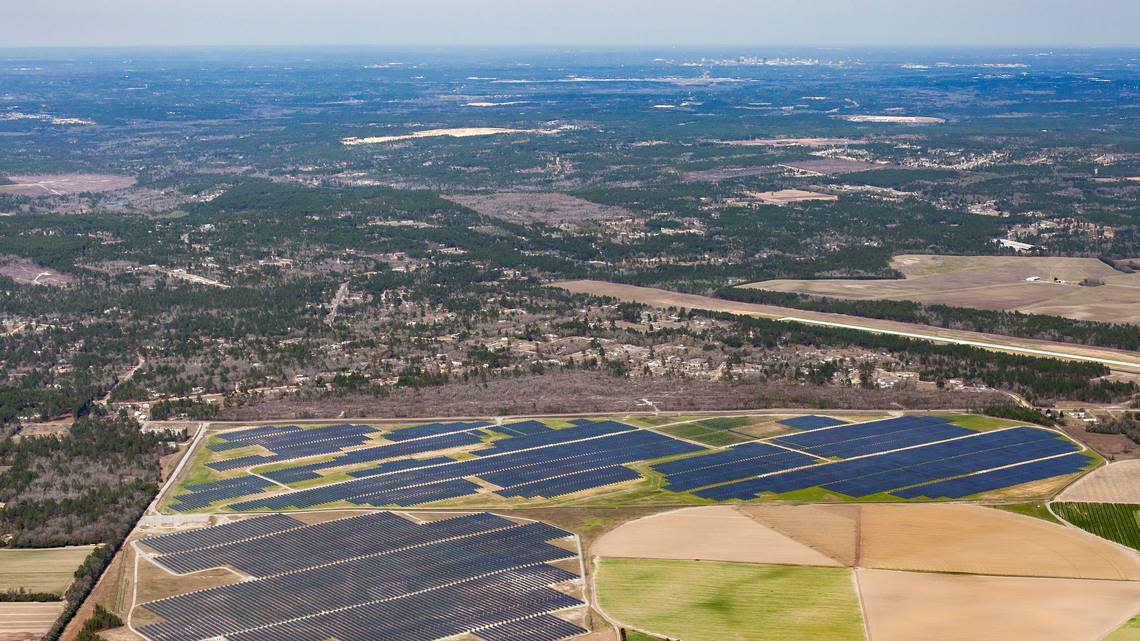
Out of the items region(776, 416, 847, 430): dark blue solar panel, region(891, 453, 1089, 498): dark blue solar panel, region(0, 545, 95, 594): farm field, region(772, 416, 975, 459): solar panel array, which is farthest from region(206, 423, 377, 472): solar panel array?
region(891, 453, 1089, 498): dark blue solar panel

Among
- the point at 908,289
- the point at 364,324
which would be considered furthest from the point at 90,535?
the point at 908,289

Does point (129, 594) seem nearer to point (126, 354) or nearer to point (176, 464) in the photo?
point (176, 464)

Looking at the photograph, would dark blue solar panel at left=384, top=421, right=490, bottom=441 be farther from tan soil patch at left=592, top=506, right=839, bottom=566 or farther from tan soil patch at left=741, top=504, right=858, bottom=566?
tan soil patch at left=741, top=504, right=858, bottom=566

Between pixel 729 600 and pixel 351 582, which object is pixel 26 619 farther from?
pixel 729 600

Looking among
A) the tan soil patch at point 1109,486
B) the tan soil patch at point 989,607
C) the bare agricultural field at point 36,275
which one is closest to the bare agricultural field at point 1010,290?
the tan soil patch at point 1109,486

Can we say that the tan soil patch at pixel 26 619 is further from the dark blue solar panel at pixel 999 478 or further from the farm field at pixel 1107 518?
the farm field at pixel 1107 518

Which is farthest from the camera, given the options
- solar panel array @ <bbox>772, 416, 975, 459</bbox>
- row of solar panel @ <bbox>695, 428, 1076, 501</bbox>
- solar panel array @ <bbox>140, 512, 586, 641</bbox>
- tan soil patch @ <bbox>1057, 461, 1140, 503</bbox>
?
solar panel array @ <bbox>772, 416, 975, 459</bbox>

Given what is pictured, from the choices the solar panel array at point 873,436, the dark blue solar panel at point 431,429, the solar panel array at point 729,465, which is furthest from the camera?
the dark blue solar panel at point 431,429
